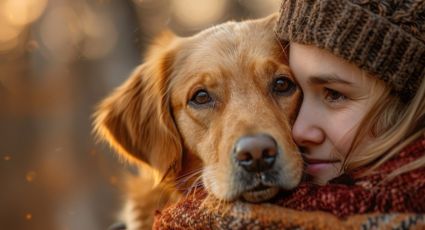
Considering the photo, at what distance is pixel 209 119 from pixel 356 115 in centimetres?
83

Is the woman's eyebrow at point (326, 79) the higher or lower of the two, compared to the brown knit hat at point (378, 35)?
lower

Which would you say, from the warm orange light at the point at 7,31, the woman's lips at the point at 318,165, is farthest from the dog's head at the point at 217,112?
the warm orange light at the point at 7,31

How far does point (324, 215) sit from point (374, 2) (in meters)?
0.97

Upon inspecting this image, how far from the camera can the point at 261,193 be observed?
3.19m

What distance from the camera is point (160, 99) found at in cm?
Result: 409

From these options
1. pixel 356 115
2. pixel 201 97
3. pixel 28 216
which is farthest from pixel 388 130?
pixel 28 216

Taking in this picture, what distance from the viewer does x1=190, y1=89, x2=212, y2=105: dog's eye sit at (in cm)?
380

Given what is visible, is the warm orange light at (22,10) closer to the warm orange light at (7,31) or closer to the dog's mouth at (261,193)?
the warm orange light at (7,31)

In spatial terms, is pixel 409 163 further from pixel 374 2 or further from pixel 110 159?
pixel 110 159

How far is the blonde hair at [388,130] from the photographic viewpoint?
3000 mm

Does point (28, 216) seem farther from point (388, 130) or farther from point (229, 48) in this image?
point (388, 130)

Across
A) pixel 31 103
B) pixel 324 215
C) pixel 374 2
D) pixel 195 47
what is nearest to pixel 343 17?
pixel 374 2

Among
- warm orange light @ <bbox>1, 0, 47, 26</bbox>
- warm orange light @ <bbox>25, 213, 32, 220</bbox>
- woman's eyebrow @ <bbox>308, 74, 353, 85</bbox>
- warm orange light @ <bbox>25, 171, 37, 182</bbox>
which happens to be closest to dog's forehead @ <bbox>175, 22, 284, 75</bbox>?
woman's eyebrow @ <bbox>308, 74, 353, 85</bbox>

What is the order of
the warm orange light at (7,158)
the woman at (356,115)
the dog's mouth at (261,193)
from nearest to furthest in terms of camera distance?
1. the woman at (356,115)
2. the dog's mouth at (261,193)
3. the warm orange light at (7,158)
